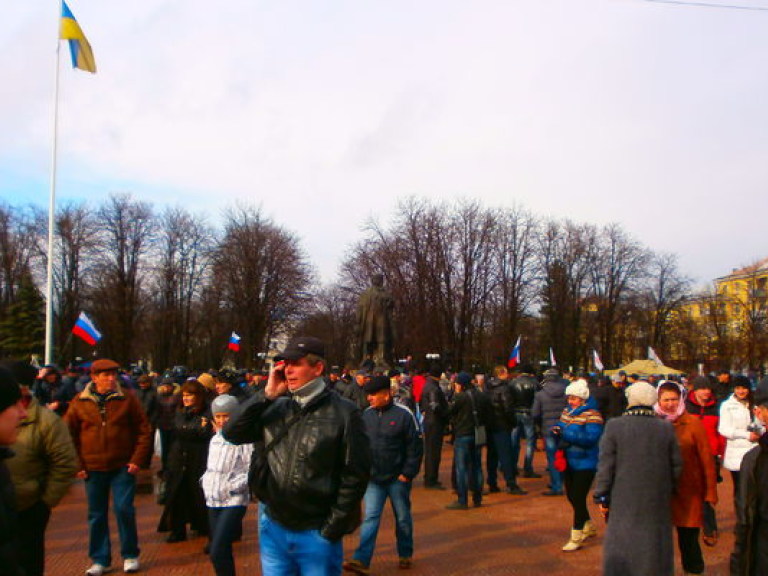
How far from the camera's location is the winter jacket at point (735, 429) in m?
7.97

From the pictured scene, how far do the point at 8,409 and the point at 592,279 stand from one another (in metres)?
51.8

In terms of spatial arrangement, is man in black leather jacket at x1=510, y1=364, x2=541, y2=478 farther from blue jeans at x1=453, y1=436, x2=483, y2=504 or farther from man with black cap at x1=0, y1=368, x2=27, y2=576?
man with black cap at x1=0, y1=368, x2=27, y2=576

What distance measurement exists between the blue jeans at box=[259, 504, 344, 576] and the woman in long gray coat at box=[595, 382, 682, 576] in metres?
2.32

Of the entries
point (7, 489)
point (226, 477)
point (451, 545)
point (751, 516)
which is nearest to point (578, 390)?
point (451, 545)

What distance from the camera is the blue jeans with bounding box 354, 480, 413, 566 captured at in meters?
6.82

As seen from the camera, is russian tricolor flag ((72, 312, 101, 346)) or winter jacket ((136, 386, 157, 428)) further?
russian tricolor flag ((72, 312, 101, 346))

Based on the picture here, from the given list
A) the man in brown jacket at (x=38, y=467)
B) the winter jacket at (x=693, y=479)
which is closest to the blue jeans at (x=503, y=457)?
the winter jacket at (x=693, y=479)

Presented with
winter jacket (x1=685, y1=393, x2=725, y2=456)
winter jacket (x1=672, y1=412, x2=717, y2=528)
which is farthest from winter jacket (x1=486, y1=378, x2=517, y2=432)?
winter jacket (x1=672, y1=412, x2=717, y2=528)

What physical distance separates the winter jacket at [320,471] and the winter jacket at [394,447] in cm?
307

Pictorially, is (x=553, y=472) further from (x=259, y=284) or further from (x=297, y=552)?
(x=259, y=284)

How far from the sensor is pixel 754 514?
162 inches

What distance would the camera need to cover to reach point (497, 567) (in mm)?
7246

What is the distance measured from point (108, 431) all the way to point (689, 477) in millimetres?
5050

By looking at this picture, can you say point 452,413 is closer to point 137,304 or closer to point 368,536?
point 368,536
